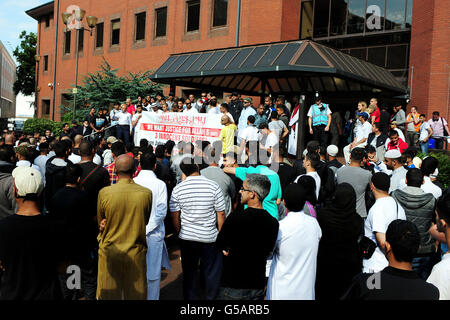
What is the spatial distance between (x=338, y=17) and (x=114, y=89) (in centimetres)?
1428

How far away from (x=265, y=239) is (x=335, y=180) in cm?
324

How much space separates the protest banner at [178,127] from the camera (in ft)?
38.1

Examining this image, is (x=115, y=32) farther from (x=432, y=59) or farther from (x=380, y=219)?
(x=380, y=219)

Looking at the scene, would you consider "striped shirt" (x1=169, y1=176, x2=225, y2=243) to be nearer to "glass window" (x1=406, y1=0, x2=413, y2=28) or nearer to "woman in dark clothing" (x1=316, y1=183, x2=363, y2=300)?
"woman in dark clothing" (x1=316, y1=183, x2=363, y2=300)

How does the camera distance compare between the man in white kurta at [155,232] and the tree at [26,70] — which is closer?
the man in white kurta at [155,232]

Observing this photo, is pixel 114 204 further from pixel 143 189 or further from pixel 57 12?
pixel 57 12

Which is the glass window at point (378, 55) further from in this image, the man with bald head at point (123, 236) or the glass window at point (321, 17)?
the man with bald head at point (123, 236)

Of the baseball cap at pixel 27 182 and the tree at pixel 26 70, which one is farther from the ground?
the tree at pixel 26 70

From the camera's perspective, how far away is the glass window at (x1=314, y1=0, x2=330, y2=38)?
21.5 m

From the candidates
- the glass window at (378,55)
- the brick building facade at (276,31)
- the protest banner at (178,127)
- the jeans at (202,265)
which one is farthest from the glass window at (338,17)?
the jeans at (202,265)

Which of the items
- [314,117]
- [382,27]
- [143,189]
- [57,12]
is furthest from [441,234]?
[57,12]

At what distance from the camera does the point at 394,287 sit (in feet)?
8.37

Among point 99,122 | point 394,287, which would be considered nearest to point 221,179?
point 394,287

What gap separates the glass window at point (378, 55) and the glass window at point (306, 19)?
3980mm
